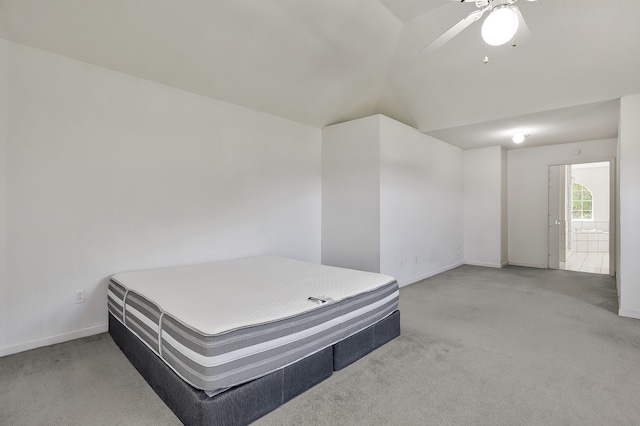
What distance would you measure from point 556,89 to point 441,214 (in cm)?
259

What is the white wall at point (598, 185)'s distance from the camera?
10008 mm

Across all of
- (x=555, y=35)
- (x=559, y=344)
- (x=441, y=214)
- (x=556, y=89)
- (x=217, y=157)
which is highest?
(x=555, y=35)

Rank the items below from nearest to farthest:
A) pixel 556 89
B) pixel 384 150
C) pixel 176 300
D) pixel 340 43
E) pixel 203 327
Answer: pixel 203 327
pixel 176 300
pixel 340 43
pixel 556 89
pixel 384 150

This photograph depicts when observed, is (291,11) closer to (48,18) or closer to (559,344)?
(48,18)

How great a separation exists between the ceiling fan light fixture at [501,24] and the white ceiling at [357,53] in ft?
4.94

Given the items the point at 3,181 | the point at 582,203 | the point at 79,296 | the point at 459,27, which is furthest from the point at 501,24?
the point at 582,203

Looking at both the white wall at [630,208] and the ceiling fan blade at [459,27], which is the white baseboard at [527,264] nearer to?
the white wall at [630,208]

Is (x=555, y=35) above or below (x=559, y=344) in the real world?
above

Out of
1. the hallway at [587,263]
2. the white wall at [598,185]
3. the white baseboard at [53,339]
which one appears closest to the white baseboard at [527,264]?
the hallway at [587,263]

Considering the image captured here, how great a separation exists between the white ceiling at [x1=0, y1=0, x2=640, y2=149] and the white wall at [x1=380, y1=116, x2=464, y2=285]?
66 cm

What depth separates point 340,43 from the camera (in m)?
3.43

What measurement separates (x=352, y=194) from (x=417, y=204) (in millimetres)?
1184

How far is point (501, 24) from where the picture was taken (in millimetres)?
1762

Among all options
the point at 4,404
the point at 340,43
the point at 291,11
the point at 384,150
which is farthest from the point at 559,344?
the point at 4,404
